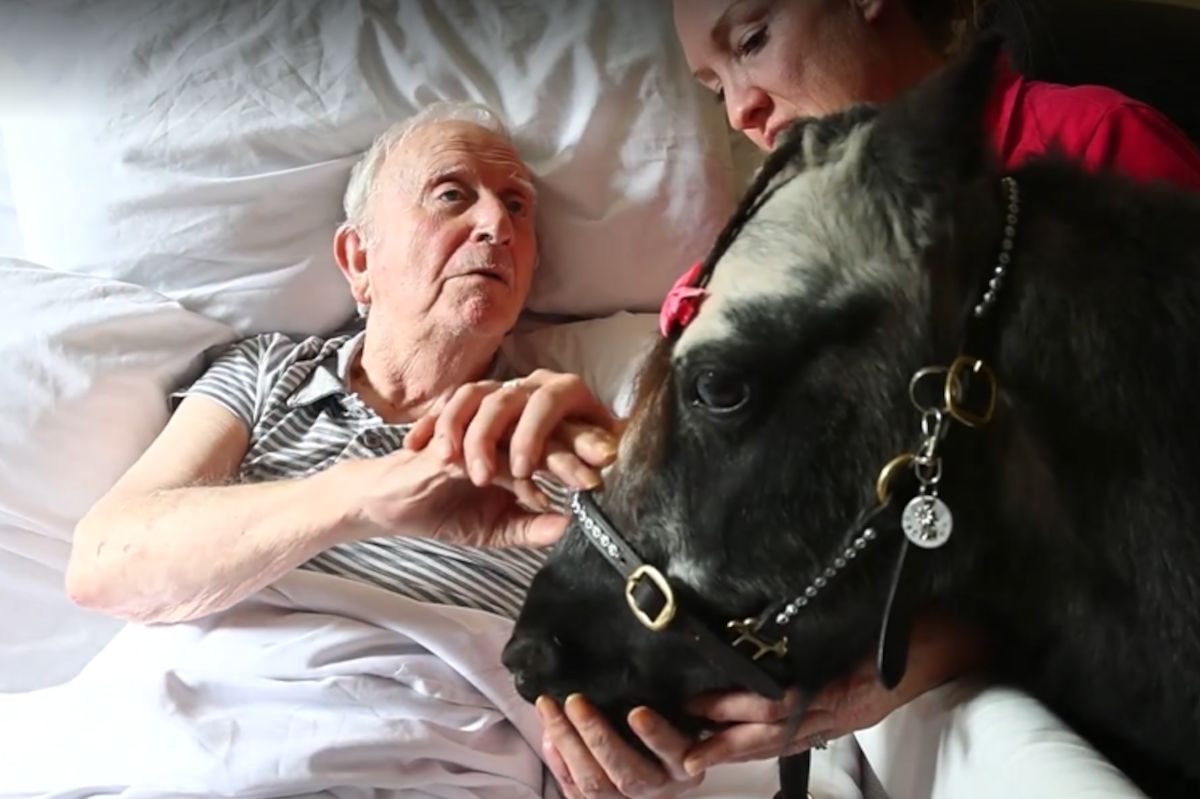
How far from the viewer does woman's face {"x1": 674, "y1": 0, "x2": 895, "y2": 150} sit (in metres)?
1.11

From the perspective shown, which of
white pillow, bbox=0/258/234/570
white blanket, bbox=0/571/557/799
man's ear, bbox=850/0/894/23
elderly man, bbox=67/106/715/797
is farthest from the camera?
white pillow, bbox=0/258/234/570

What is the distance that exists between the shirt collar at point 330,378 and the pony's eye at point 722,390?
76 cm

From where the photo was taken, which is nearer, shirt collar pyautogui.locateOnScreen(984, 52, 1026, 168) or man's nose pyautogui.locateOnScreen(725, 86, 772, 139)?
shirt collar pyautogui.locateOnScreen(984, 52, 1026, 168)

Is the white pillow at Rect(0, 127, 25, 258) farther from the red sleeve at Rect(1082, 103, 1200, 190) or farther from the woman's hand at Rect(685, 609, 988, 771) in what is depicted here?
the red sleeve at Rect(1082, 103, 1200, 190)

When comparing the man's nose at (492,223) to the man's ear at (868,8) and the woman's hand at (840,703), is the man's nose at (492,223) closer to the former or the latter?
the man's ear at (868,8)

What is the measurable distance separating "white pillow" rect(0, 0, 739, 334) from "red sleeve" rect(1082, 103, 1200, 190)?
2.01 ft

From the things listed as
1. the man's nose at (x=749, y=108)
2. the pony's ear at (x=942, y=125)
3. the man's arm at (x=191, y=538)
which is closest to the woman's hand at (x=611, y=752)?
the man's arm at (x=191, y=538)

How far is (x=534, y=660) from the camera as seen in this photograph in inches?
31.3

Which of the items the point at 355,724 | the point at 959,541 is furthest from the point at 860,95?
the point at 355,724

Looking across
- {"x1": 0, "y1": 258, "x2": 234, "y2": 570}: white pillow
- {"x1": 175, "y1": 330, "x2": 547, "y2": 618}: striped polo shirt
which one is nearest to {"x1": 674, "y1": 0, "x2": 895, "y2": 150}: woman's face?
{"x1": 175, "y1": 330, "x2": 547, "y2": 618}: striped polo shirt

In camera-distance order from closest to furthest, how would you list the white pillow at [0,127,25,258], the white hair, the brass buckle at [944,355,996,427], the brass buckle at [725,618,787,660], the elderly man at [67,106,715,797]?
the brass buckle at [944,355,996,427] < the brass buckle at [725,618,787,660] < the elderly man at [67,106,715,797] < the white hair < the white pillow at [0,127,25,258]

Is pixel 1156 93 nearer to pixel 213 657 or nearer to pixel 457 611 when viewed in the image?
pixel 457 611

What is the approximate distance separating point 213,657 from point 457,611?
0.23m

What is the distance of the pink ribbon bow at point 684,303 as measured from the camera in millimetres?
704
